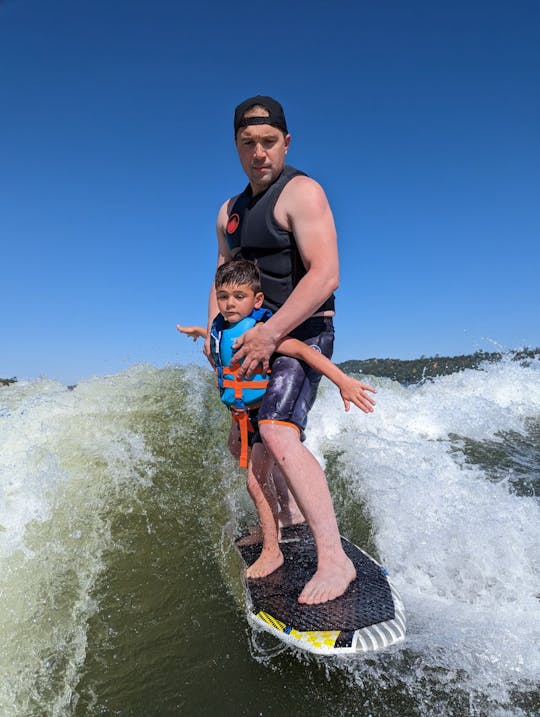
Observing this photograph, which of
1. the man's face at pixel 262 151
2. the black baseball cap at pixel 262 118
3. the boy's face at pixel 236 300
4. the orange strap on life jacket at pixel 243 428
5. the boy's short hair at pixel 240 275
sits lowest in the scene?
the orange strap on life jacket at pixel 243 428

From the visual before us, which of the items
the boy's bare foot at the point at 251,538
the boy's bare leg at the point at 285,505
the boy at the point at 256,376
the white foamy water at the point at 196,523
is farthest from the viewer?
the boy's bare leg at the point at 285,505

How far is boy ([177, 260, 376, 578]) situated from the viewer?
3.03 metres

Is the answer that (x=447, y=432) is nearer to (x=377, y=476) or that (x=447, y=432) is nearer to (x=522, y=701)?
(x=377, y=476)

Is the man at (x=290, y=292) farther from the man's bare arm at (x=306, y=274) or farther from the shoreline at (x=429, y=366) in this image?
the shoreline at (x=429, y=366)

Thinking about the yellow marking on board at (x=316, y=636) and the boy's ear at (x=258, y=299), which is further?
the boy's ear at (x=258, y=299)

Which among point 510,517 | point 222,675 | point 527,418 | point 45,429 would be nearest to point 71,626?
point 222,675

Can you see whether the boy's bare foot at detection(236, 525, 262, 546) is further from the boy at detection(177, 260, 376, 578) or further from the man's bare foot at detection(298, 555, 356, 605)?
the man's bare foot at detection(298, 555, 356, 605)

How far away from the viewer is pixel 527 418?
8.84 m

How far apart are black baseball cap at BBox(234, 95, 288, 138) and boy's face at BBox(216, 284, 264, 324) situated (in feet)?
3.22

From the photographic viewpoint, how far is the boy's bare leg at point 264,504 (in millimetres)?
3238

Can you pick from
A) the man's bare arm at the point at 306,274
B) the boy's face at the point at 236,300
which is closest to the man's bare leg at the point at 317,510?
the man's bare arm at the point at 306,274

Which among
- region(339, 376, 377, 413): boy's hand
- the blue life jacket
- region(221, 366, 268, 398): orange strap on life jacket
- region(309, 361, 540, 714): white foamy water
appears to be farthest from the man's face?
region(309, 361, 540, 714): white foamy water

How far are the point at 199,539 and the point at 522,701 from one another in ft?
7.48

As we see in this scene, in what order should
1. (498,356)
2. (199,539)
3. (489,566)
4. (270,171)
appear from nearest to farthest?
(270,171)
(489,566)
(199,539)
(498,356)
